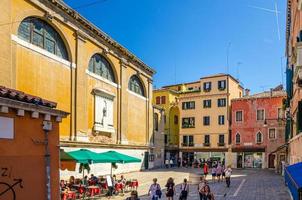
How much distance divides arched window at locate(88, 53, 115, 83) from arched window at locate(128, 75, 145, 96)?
5377 mm

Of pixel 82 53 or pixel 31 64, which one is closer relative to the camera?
pixel 31 64

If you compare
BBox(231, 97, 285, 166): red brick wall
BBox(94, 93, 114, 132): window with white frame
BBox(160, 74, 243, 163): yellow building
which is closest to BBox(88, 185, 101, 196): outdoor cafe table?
BBox(94, 93, 114, 132): window with white frame

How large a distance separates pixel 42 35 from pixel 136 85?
19903mm

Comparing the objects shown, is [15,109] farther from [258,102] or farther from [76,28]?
[258,102]

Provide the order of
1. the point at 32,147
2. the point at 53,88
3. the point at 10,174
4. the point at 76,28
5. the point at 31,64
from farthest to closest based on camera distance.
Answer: the point at 76,28
the point at 53,88
the point at 31,64
the point at 32,147
the point at 10,174

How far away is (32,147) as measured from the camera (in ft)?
30.5

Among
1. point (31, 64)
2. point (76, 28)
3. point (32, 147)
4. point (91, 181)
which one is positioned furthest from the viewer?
point (76, 28)

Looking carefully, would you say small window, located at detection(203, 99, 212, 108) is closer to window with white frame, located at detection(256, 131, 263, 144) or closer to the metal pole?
window with white frame, located at detection(256, 131, 263, 144)

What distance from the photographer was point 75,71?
31.0 metres

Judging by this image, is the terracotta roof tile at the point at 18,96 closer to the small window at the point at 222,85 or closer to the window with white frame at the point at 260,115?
the window with white frame at the point at 260,115

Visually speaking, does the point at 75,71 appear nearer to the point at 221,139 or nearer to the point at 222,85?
the point at 222,85

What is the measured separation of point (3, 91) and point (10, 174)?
190cm

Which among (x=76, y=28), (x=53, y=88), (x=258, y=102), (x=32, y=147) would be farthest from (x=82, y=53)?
(x=258, y=102)

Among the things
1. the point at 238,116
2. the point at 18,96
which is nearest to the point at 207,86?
the point at 238,116
